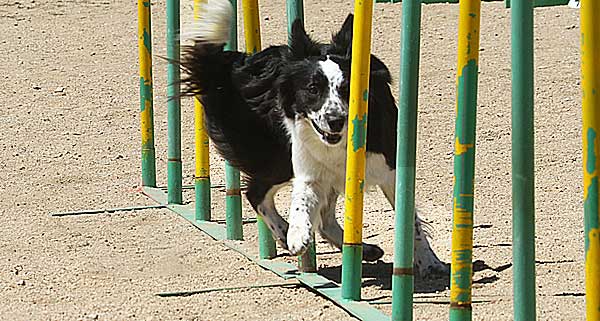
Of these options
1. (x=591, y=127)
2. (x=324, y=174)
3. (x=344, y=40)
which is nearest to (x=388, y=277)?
(x=324, y=174)

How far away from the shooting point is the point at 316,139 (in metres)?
6.11

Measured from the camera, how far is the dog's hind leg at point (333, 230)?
250 inches

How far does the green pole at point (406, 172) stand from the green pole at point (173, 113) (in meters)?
2.83

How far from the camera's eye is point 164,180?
8.98 meters

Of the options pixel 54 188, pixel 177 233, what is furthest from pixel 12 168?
pixel 177 233

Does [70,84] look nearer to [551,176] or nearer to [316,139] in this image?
[551,176]

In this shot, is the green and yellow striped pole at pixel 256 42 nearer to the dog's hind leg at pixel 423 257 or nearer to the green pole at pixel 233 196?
the green pole at pixel 233 196

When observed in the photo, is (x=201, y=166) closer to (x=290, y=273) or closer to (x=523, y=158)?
(x=290, y=273)

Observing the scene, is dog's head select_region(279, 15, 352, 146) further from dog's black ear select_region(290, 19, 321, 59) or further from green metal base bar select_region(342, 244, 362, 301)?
green metal base bar select_region(342, 244, 362, 301)

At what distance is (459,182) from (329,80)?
1.93 metres

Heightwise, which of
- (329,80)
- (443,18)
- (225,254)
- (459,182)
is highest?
(443,18)

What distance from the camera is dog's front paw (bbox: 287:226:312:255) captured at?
5.75 meters

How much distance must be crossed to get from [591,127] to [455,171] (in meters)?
0.87

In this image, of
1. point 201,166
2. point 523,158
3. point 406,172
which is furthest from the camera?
point 201,166
